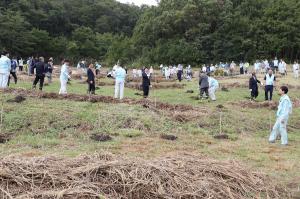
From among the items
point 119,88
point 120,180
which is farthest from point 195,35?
point 120,180

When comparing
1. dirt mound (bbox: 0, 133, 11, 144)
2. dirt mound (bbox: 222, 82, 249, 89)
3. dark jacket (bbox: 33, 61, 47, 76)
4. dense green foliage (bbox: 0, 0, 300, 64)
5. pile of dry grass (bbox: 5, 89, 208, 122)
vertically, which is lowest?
dirt mound (bbox: 0, 133, 11, 144)

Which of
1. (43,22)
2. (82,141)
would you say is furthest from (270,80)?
(43,22)

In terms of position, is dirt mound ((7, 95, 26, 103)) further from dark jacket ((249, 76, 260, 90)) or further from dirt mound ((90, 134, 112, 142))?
dark jacket ((249, 76, 260, 90))

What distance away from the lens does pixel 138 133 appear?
1440cm

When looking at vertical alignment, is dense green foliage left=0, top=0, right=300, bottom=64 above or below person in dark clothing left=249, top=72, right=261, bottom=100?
above

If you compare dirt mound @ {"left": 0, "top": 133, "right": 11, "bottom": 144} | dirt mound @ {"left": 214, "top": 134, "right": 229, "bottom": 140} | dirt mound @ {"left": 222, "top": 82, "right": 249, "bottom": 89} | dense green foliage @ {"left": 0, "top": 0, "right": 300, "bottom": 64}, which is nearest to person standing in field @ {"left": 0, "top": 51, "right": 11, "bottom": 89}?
dirt mound @ {"left": 0, "top": 133, "right": 11, "bottom": 144}

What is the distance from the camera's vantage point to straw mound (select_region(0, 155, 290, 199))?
6.63 metres

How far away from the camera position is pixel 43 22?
99.1 m

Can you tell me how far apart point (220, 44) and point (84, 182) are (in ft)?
225

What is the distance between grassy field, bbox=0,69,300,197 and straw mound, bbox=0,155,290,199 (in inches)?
69.8

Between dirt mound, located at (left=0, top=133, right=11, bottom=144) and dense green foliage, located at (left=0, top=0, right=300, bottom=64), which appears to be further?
dense green foliage, located at (left=0, top=0, right=300, bottom=64)

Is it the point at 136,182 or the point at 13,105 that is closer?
the point at 136,182

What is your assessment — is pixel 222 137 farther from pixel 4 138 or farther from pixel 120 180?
pixel 120 180

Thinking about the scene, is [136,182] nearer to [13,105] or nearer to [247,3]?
[13,105]
